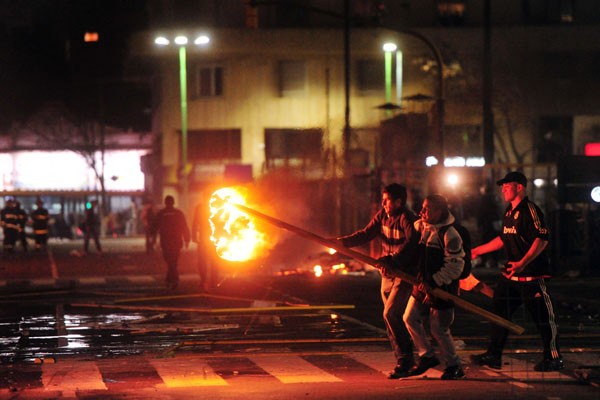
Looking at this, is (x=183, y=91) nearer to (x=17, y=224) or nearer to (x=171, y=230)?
(x=17, y=224)

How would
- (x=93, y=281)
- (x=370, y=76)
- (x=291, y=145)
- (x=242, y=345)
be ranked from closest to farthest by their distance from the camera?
(x=242, y=345)
(x=93, y=281)
(x=291, y=145)
(x=370, y=76)

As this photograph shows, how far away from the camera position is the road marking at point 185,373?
1100cm

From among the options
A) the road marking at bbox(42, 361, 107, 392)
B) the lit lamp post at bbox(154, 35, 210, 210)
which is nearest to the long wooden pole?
the road marking at bbox(42, 361, 107, 392)

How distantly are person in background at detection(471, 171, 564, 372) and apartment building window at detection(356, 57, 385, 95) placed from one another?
45594mm

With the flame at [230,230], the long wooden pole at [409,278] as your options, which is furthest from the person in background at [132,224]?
the long wooden pole at [409,278]

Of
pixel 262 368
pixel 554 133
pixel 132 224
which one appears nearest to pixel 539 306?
pixel 262 368

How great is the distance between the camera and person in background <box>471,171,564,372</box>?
1127cm

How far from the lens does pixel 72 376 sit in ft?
38.0

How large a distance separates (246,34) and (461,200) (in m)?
27.6

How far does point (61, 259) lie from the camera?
37.0 meters

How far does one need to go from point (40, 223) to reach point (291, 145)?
56.0 ft

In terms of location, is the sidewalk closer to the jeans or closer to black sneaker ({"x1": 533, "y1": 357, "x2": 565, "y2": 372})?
the jeans

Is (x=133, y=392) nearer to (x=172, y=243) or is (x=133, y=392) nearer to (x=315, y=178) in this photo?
(x=172, y=243)

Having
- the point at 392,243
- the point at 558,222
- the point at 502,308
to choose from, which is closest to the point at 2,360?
the point at 392,243
